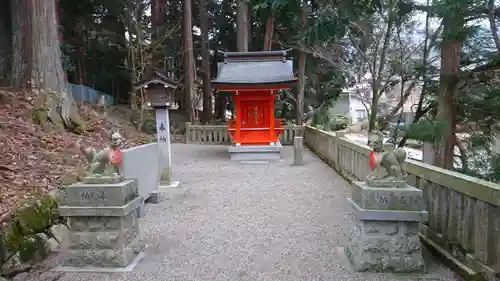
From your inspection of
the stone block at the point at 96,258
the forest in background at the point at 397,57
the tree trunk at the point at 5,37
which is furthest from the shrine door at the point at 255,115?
the stone block at the point at 96,258

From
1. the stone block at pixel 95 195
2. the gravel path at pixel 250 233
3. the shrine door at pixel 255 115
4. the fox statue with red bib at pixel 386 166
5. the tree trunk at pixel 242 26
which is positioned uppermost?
the tree trunk at pixel 242 26

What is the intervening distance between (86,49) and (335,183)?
16790 mm

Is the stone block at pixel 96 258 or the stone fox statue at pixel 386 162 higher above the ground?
the stone fox statue at pixel 386 162

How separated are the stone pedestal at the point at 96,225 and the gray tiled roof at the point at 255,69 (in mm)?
Answer: 8130

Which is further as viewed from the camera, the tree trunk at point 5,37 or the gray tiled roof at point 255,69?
the gray tiled roof at point 255,69

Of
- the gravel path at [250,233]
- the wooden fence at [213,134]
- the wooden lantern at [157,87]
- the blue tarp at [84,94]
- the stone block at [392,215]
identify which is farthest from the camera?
the blue tarp at [84,94]

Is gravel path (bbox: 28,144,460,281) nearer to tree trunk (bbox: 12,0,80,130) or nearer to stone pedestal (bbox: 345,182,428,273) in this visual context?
stone pedestal (bbox: 345,182,428,273)

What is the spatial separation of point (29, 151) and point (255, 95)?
7.40 metres

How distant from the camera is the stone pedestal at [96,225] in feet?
10.6

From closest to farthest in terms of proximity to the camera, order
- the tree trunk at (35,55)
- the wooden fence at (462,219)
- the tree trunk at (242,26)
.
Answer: the wooden fence at (462,219) < the tree trunk at (35,55) < the tree trunk at (242,26)

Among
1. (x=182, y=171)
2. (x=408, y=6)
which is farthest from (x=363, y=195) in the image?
(x=182, y=171)

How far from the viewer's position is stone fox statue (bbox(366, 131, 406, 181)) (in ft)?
10.4

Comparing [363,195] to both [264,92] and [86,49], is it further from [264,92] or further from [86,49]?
[86,49]

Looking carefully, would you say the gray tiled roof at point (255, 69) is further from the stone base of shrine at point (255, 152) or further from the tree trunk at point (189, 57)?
the tree trunk at point (189, 57)
